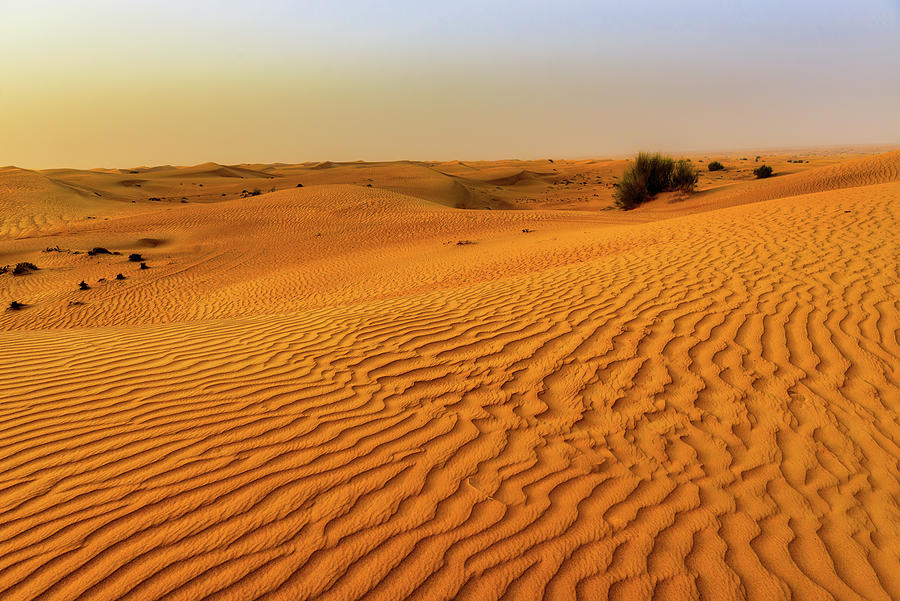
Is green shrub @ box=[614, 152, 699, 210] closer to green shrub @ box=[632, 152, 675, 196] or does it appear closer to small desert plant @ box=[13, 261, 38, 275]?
green shrub @ box=[632, 152, 675, 196]

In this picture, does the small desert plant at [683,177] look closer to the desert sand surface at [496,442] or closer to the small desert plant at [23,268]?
the desert sand surface at [496,442]

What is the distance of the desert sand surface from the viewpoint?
2299mm

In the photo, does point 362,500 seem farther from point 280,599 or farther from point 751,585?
point 751,585

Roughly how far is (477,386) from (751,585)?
2.22 m

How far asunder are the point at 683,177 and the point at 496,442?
24674 millimetres

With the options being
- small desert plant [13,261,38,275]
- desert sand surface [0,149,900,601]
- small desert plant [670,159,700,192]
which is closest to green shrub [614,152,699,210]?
small desert plant [670,159,700,192]

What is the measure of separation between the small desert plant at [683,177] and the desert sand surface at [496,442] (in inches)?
675

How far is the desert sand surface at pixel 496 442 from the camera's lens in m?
2.30

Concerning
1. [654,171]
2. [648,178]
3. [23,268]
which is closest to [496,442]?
[23,268]

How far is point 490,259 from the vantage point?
12695mm

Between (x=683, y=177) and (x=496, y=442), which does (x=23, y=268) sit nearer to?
(x=496, y=442)

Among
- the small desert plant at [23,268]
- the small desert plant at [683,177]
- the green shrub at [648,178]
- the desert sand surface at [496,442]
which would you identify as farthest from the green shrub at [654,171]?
the small desert plant at [23,268]

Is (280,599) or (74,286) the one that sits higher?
(280,599)

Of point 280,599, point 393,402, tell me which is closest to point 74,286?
point 393,402
